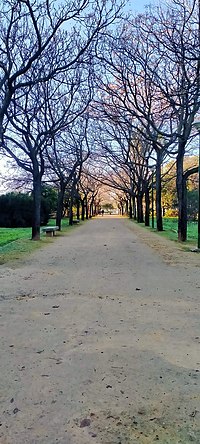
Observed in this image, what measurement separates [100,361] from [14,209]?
2967 centimetres

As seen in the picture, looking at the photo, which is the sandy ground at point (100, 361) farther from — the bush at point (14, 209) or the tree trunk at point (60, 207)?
the bush at point (14, 209)

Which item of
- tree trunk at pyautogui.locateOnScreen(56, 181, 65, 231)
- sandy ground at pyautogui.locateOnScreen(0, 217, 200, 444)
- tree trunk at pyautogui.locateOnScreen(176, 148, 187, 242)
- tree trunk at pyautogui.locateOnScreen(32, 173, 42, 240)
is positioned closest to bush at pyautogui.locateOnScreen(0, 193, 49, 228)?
tree trunk at pyautogui.locateOnScreen(56, 181, 65, 231)

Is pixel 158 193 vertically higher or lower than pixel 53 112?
lower

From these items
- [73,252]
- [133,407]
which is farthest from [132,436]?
[73,252]

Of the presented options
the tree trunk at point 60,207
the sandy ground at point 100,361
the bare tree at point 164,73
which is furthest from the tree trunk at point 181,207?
the tree trunk at point 60,207

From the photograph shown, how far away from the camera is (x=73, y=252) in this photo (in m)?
12.4

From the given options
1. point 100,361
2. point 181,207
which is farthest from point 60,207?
point 100,361

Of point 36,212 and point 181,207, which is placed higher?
point 181,207

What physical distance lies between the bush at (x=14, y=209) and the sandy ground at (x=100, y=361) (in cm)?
2534

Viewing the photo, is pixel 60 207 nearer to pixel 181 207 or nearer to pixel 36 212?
pixel 36 212

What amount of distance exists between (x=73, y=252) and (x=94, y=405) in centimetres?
968

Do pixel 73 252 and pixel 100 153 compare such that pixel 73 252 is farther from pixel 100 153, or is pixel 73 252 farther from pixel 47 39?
pixel 100 153

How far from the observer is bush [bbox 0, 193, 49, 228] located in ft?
106

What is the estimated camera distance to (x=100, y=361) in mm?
3566
